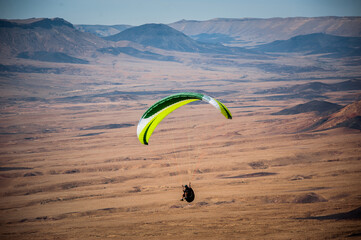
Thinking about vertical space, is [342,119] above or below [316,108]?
below

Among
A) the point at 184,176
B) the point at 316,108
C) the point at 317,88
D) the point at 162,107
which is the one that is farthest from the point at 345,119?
the point at 317,88

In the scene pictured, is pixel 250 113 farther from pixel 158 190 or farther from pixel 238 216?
pixel 238 216

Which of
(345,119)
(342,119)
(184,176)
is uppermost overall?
(342,119)

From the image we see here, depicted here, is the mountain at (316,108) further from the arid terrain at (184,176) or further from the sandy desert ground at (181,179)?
the sandy desert ground at (181,179)

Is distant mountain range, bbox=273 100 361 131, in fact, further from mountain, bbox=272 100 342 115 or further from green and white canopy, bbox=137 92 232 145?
green and white canopy, bbox=137 92 232 145

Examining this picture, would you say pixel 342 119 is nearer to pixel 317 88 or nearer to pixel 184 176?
pixel 184 176

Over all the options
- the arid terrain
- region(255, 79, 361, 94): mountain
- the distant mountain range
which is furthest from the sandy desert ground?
region(255, 79, 361, 94): mountain

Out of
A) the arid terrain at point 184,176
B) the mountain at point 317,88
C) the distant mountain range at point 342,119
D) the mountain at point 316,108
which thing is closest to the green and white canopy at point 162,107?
the arid terrain at point 184,176

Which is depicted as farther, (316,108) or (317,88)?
(317,88)
